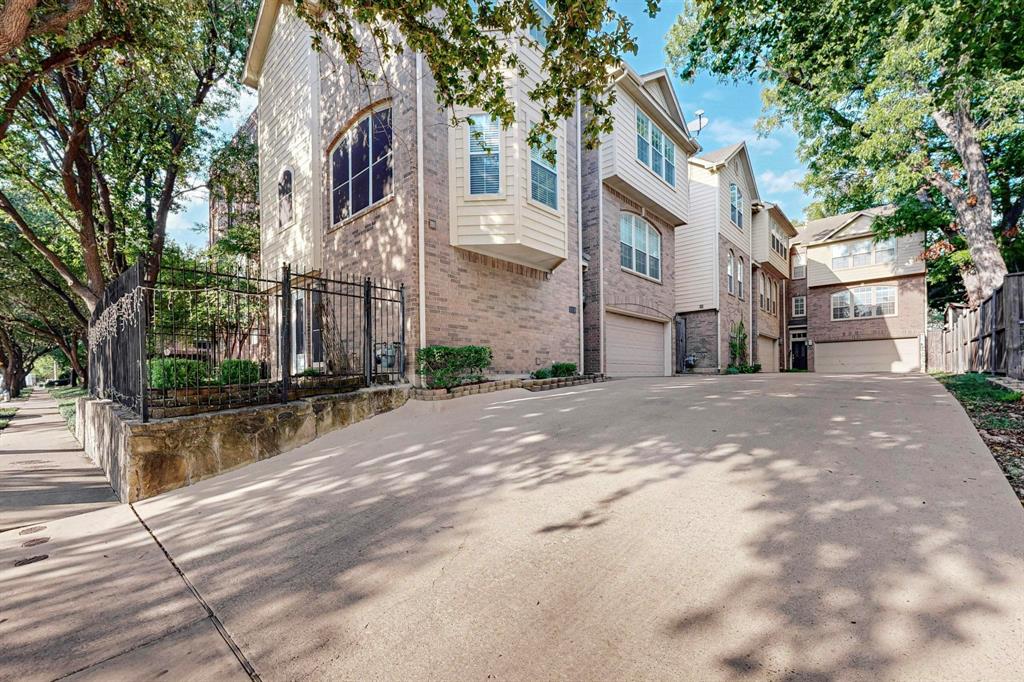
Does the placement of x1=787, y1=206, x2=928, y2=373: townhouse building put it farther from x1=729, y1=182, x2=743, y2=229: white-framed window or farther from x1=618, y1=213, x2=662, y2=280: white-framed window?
x1=618, y1=213, x2=662, y2=280: white-framed window

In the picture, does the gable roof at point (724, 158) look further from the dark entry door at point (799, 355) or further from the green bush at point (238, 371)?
the green bush at point (238, 371)

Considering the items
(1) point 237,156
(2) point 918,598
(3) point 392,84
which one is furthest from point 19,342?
(2) point 918,598

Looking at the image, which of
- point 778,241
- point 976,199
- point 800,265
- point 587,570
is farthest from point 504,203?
point 800,265

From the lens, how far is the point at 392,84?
9016 mm

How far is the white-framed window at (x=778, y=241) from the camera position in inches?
931

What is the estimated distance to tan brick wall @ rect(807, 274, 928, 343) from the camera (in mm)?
22839

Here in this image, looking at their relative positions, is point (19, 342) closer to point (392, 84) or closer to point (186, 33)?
point (186, 33)

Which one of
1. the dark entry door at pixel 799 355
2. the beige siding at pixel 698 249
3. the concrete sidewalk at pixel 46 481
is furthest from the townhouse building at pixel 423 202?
the dark entry door at pixel 799 355

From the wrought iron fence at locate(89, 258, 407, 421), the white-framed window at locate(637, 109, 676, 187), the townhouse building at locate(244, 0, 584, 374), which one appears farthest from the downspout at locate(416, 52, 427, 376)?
the white-framed window at locate(637, 109, 676, 187)

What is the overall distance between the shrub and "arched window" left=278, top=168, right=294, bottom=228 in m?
7.91

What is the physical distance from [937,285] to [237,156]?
35073 millimetres

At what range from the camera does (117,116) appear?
31.9ft

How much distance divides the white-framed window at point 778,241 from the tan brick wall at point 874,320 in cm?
319

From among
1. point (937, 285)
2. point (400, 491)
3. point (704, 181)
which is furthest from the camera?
point (937, 285)
